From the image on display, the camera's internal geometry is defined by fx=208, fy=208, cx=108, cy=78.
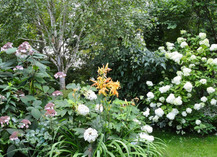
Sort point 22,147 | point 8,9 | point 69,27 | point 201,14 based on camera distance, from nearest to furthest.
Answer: point 22,147
point 8,9
point 69,27
point 201,14

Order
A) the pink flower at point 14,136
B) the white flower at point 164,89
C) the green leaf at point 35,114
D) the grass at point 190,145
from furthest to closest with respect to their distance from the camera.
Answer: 1. the white flower at point 164,89
2. the grass at point 190,145
3. the green leaf at point 35,114
4. the pink flower at point 14,136

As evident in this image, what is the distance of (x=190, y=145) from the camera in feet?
11.3

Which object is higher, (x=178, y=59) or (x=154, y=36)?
(x=154, y=36)

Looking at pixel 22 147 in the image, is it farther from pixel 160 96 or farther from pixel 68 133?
pixel 160 96

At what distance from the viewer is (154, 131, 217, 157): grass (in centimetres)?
306

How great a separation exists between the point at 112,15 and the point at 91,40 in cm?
102

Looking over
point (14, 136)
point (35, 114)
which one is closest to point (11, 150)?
point (14, 136)

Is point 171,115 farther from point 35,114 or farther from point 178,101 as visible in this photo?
point 35,114

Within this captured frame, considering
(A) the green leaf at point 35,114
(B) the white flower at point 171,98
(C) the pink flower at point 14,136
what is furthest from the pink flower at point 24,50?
(B) the white flower at point 171,98

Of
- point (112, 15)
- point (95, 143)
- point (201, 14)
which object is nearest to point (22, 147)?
point (95, 143)

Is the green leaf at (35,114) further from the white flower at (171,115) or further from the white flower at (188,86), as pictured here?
the white flower at (188,86)

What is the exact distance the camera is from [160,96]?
4.11 meters

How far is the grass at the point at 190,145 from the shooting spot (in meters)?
3.06

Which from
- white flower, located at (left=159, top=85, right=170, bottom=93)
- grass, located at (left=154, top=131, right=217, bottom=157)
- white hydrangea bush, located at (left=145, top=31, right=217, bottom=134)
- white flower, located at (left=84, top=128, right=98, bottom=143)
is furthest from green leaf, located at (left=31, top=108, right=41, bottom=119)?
white flower, located at (left=159, top=85, right=170, bottom=93)
